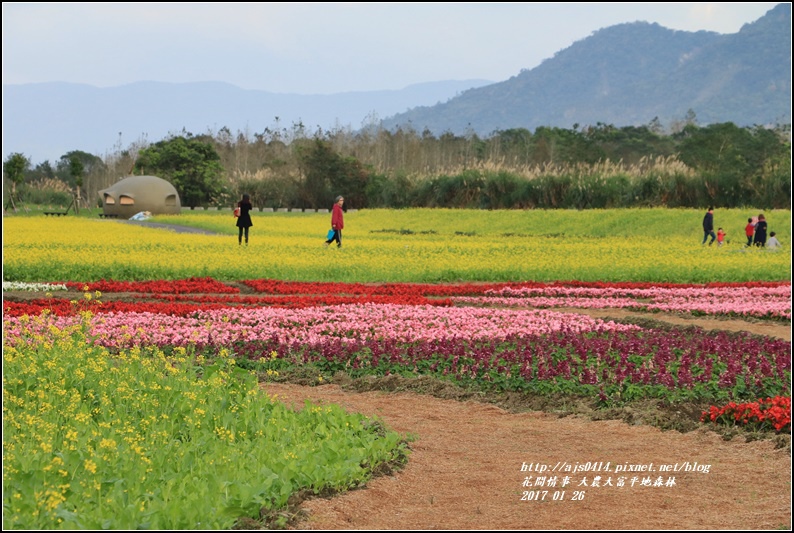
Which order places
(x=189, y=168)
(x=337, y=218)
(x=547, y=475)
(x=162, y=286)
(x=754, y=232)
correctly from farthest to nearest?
(x=189, y=168), (x=754, y=232), (x=337, y=218), (x=162, y=286), (x=547, y=475)

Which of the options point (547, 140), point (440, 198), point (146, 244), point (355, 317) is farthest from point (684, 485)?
point (547, 140)

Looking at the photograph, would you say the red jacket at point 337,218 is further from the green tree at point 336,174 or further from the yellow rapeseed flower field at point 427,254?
the green tree at point 336,174

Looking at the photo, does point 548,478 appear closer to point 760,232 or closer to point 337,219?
point 337,219

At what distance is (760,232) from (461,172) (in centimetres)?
2705

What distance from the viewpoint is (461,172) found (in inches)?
2312

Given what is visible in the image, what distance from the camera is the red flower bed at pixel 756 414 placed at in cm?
918

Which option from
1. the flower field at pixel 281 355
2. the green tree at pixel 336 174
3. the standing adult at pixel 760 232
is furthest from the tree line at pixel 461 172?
the flower field at pixel 281 355

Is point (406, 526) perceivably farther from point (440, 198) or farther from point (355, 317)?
point (440, 198)

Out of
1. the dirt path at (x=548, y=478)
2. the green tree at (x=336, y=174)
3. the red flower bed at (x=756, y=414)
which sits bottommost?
the dirt path at (x=548, y=478)

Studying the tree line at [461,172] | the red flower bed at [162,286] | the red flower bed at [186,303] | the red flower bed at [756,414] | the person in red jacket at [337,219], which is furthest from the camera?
the tree line at [461,172]

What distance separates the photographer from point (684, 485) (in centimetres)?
752

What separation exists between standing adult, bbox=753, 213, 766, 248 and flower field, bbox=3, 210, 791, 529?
5391 millimetres

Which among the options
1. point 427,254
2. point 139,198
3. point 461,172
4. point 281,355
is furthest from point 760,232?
point 139,198

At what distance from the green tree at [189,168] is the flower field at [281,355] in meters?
41.4
